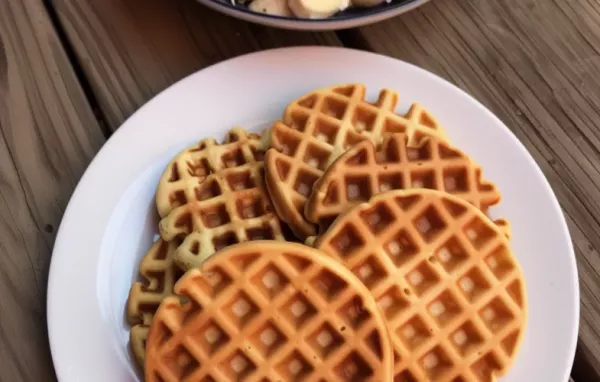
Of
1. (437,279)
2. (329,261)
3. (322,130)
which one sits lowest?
(437,279)

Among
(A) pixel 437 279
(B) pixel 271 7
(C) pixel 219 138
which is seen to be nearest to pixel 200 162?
(C) pixel 219 138

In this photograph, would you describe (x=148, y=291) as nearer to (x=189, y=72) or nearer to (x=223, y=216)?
(x=223, y=216)

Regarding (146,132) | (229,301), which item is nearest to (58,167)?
(146,132)

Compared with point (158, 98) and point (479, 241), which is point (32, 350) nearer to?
point (158, 98)

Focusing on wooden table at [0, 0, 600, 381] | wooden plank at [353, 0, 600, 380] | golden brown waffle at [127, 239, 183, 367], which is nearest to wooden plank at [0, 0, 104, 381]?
wooden table at [0, 0, 600, 381]

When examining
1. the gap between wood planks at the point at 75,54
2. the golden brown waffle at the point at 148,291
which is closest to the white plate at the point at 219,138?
the golden brown waffle at the point at 148,291

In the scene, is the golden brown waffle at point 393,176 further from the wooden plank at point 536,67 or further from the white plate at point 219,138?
the wooden plank at point 536,67

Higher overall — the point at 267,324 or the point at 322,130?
the point at 322,130
